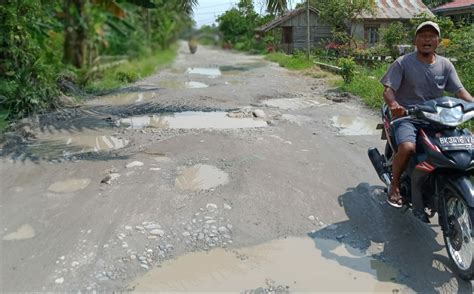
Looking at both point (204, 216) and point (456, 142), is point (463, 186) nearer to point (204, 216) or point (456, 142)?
point (456, 142)

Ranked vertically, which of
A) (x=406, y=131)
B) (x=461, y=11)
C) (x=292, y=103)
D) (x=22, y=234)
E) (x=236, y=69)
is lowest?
(x=236, y=69)

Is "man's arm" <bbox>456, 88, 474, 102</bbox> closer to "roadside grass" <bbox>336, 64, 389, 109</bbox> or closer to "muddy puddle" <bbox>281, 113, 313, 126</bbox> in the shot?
"muddy puddle" <bbox>281, 113, 313, 126</bbox>

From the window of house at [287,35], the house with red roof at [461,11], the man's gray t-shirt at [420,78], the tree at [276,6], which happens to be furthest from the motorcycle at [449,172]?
the window of house at [287,35]

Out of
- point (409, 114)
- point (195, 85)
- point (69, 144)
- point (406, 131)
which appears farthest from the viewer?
point (195, 85)

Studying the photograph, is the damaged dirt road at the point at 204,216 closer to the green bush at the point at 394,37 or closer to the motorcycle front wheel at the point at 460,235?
the motorcycle front wheel at the point at 460,235

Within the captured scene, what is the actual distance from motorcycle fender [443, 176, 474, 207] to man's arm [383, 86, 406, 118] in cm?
71

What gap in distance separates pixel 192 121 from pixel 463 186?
18.4 feet

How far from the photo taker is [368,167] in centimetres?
528

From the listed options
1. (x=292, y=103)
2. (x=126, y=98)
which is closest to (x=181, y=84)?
(x=126, y=98)

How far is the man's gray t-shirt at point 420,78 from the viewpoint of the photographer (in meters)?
3.66

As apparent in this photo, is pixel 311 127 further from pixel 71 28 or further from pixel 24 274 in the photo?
pixel 71 28

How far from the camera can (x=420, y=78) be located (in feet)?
12.0

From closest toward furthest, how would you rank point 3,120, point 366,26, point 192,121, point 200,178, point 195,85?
point 200,178 → point 3,120 → point 192,121 → point 195,85 → point 366,26

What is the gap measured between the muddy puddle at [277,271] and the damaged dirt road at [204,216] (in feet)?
0.04
